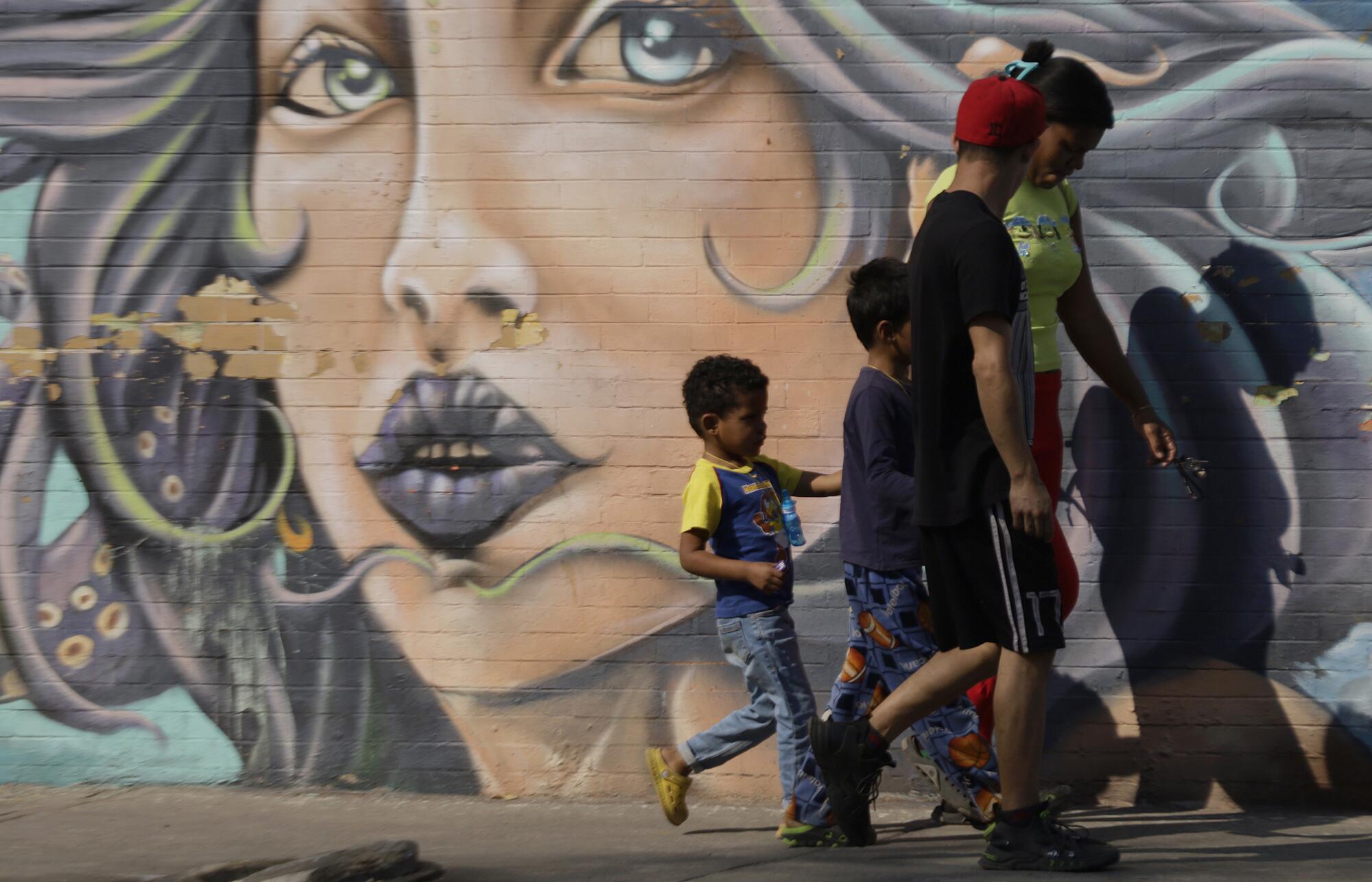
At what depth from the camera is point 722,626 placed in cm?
423

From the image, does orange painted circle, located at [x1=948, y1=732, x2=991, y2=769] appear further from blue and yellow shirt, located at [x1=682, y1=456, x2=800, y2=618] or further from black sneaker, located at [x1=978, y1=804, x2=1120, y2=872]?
blue and yellow shirt, located at [x1=682, y1=456, x2=800, y2=618]

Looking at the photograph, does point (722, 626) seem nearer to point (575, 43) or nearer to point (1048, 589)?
point (1048, 589)

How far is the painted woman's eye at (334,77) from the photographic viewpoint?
Answer: 5.02 m

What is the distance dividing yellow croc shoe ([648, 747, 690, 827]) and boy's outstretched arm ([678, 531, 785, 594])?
655 mm

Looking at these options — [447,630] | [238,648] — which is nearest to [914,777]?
[447,630]

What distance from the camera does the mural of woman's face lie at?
487cm

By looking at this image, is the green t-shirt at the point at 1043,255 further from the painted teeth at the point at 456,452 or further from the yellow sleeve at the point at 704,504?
the painted teeth at the point at 456,452

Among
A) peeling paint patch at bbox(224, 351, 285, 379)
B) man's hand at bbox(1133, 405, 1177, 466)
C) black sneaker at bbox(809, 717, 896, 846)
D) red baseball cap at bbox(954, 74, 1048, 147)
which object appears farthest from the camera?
peeling paint patch at bbox(224, 351, 285, 379)

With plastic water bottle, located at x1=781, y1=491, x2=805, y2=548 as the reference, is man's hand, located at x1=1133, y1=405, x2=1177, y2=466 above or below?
above

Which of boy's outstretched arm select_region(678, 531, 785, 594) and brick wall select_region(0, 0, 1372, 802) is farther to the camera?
brick wall select_region(0, 0, 1372, 802)

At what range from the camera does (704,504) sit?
4168 mm

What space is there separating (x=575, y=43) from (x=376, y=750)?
260 cm

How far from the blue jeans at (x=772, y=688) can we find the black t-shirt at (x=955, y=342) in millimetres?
743

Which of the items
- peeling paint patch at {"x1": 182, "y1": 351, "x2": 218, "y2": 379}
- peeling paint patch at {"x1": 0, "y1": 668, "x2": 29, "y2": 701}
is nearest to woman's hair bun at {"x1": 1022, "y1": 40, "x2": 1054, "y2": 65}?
peeling paint patch at {"x1": 182, "y1": 351, "x2": 218, "y2": 379}
